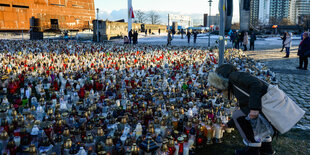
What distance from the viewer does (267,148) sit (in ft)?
11.7

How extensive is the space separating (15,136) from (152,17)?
391ft

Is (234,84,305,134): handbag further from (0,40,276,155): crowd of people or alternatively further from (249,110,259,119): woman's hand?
(0,40,276,155): crowd of people

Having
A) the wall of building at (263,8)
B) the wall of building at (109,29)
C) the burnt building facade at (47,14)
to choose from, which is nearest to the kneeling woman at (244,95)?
the wall of building at (109,29)

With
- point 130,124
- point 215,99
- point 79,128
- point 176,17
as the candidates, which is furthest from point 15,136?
point 176,17

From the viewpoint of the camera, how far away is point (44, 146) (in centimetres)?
306

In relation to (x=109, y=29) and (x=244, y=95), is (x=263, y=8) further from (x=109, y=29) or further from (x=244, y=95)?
(x=244, y=95)

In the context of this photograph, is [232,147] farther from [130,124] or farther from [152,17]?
[152,17]

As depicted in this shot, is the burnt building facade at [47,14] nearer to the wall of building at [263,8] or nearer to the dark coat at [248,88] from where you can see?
the dark coat at [248,88]

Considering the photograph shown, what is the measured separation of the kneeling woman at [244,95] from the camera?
2918 mm

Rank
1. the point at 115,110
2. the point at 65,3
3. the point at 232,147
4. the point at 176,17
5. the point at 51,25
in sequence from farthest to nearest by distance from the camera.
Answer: the point at 176,17 < the point at 65,3 < the point at 51,25 < the point at 115,110 < the point at 232,147

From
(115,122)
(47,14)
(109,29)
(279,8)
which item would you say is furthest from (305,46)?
(279,8)

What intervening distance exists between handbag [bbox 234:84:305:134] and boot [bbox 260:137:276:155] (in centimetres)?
64

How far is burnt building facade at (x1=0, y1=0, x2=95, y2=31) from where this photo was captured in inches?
1348

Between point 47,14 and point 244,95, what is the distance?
4260cm
